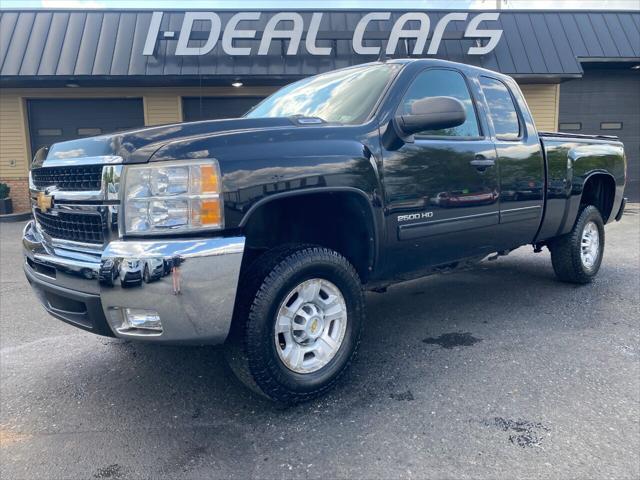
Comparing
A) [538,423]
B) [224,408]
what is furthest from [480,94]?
[224,408]

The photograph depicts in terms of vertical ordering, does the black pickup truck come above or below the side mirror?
below

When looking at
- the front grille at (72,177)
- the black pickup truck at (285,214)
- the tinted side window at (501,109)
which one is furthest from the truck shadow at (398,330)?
the tinted side window at (501,109)

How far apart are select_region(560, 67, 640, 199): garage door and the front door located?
543 inches

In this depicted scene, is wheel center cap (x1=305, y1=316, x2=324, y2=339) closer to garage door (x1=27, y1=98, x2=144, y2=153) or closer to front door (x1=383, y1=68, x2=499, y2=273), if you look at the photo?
front door (x1=383, y1=68, x2=499, y2=273)

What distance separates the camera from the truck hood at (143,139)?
249 centimetres

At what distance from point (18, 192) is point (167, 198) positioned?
545 inches

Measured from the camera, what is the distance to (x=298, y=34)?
41.8ft

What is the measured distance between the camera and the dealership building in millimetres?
12547

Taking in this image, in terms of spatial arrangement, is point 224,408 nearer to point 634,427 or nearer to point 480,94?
point 634,427

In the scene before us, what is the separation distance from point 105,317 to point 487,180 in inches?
113

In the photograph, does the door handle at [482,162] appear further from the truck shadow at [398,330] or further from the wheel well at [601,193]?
the wheel well at [601,193]

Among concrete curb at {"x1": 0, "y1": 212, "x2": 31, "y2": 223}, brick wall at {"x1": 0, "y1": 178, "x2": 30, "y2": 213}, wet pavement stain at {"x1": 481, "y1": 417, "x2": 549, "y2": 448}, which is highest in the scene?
brick wall at {"x1": 0, "y1": 178, "x2": 30, "y2": 213}

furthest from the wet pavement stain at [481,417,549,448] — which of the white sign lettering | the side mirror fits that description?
the white sign lettering

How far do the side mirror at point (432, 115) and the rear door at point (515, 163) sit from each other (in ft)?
3.51
